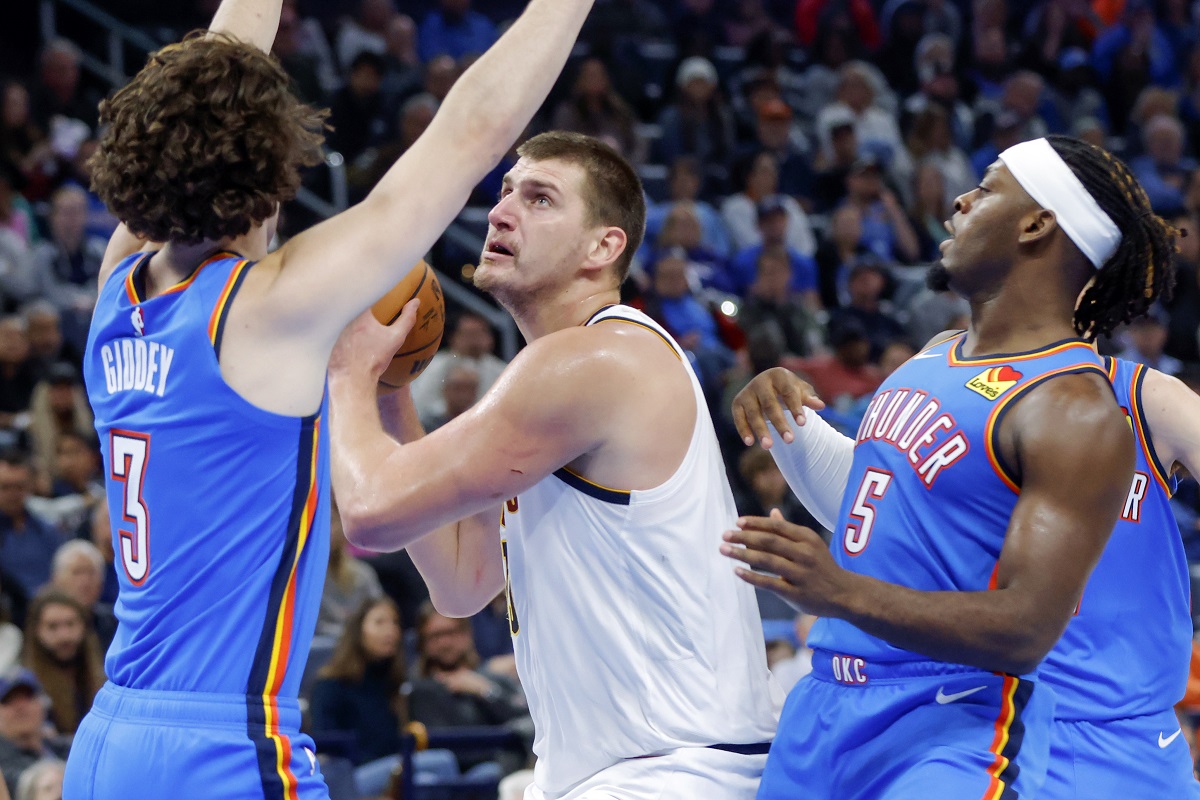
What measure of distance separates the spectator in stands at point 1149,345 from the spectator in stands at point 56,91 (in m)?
8.77

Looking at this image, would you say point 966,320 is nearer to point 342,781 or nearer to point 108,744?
point 342,781

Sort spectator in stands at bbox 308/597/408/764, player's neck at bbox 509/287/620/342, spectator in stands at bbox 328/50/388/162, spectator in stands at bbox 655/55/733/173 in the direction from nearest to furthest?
player's neck at bbox 509/287/620/342
spectator in stands at bbox 308/597/408/764
spectator in stands at bbox 328/50/388/162
spectator in stands at bbox 655/55/733/173

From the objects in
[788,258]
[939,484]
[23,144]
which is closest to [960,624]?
[939,484]

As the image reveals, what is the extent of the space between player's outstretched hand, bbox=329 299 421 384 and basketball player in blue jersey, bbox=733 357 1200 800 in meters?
0.96

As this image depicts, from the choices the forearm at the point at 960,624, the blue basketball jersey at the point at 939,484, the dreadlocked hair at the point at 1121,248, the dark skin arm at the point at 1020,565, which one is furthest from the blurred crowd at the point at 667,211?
the forearm at the point at 960,624

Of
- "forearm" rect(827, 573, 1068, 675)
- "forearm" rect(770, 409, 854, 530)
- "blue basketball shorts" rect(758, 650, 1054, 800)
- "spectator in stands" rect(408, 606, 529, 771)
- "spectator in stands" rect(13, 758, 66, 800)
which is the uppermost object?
"forearm" rect(827, 573, 1068, 675)

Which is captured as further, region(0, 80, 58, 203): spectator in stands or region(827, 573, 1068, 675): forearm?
region(0, 80, 58, 203): spectator in stands

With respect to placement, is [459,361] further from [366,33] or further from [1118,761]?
[1118,761]

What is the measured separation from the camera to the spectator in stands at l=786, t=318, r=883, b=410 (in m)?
11.1

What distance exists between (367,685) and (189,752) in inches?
210

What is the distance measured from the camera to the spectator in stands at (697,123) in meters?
13.8

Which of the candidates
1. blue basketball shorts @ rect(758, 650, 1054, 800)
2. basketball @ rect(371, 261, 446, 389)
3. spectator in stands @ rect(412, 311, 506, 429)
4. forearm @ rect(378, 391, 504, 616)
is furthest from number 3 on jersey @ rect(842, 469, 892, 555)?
spectator in stands @ rect(412, 311, 506, 429)

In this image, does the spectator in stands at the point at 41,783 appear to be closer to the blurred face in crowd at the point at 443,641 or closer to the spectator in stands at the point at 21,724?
the spectator in stands at the point at 21,724

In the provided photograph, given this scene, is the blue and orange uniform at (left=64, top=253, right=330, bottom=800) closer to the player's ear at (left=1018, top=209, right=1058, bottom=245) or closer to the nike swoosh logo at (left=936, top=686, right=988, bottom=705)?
the nike swoosh logo at (left=936, top=686, right=988, bottom=705)
